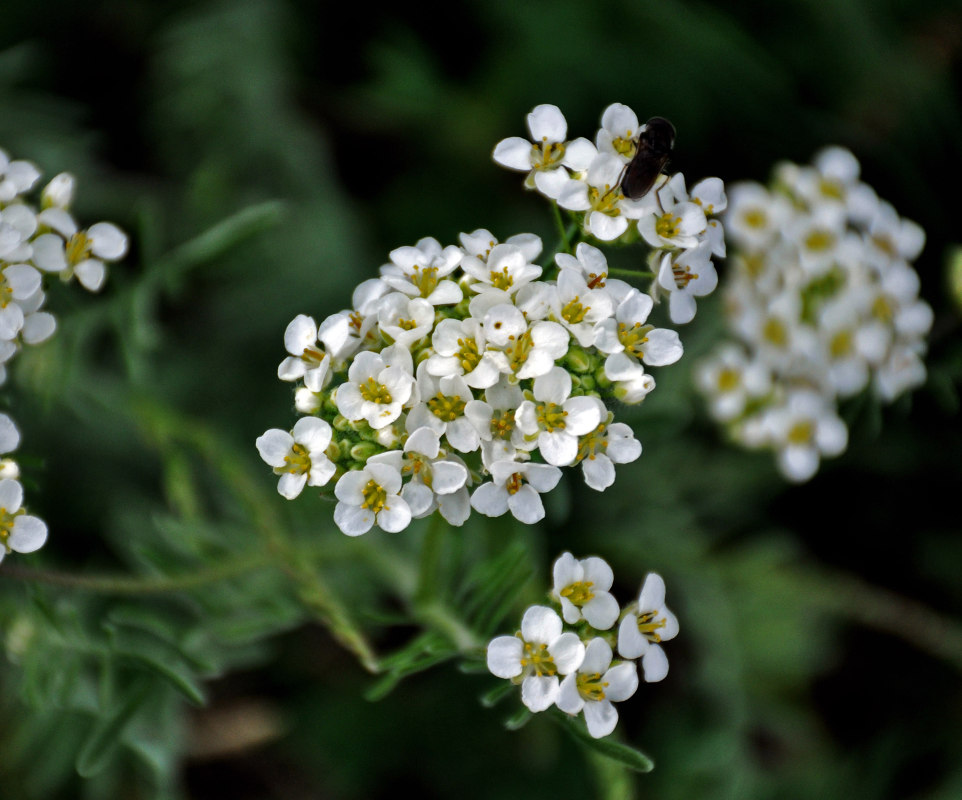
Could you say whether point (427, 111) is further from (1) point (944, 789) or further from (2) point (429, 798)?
(1) point (944, 789)

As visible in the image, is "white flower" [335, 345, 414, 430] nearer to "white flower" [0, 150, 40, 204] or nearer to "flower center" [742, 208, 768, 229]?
"white flower" [0, 150, 40, 204]

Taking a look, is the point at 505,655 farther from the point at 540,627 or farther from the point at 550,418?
the point at 550,418

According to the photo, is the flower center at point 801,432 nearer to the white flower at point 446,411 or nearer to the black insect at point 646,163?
the black insect at point 646,163

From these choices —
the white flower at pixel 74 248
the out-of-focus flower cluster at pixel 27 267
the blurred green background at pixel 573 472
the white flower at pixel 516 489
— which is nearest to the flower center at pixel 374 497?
the white flower at pixel 516 489

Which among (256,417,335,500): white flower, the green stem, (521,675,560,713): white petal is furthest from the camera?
the green stem

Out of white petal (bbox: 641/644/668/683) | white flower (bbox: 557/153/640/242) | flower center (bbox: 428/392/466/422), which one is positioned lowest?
white petal (bbox: 641/644/668/683)

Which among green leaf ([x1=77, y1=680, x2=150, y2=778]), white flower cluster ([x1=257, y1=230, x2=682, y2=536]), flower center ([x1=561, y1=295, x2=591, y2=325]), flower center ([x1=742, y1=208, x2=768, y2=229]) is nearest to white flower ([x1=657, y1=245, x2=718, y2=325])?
white flower cluster ([x1=257, y1=230, x2=682, y2=536])

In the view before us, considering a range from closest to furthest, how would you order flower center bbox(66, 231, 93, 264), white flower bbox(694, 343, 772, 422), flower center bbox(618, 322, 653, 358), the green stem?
flower center bbox(618, 322, 653, 358)
flower center bbox(66, 231, 93, 264)
the green stem
white flower bbox(694, 343, 772, 422)

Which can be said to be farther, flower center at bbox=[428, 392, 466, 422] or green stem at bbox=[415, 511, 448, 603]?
green stem at bbox=[415, 511, 448, 603]
